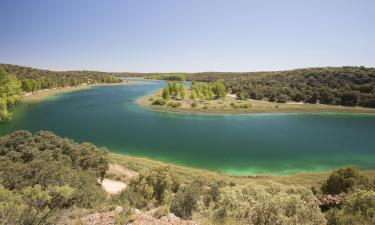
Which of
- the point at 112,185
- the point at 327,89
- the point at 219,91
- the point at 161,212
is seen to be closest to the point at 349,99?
the point at 327,89

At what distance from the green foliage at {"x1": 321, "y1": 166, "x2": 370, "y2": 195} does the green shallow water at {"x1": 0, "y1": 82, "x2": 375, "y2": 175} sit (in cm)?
824

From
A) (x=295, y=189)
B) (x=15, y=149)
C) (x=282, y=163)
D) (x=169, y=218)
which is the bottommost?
(x=282, y=163)

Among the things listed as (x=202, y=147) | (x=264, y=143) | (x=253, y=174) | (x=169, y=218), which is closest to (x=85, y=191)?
A: (x=169, y=218)

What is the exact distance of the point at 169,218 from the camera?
9141 mm

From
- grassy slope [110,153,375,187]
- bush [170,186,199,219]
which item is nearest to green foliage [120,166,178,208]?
grassy slope [110,153,375,187]

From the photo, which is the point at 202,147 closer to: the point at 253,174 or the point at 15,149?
the point at 253,174

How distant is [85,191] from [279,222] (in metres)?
9.65

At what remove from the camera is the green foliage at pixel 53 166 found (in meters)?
12.6

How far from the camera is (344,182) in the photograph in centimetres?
2155

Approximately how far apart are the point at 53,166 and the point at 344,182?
23507mm

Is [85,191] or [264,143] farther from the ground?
[85,191]

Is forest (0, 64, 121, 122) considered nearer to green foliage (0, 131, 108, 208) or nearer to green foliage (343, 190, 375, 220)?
green foliage (0, 131, 108, 208)

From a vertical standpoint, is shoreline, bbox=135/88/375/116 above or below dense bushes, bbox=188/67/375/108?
below

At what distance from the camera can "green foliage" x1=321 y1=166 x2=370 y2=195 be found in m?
21.3
